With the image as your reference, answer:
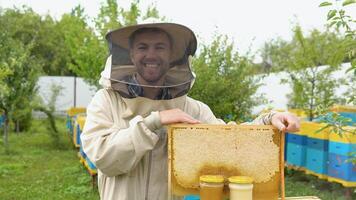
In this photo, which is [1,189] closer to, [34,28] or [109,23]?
[109,23]

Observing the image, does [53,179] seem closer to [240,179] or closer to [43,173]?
[43,173]

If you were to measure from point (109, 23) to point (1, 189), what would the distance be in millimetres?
3429

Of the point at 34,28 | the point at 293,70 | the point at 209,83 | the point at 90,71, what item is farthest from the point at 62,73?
the point at 209,83

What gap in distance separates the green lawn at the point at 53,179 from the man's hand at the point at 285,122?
386 centimetres

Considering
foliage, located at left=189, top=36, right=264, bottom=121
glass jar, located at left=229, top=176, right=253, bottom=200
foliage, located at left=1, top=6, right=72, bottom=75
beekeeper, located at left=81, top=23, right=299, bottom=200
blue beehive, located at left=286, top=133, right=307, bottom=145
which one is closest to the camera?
glass jar, located at left=229, top=176, right=253, bottom=200

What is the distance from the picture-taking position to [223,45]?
20.2ft

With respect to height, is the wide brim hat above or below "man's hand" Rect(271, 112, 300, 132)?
above

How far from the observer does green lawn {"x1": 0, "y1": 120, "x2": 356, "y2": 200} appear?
575cm

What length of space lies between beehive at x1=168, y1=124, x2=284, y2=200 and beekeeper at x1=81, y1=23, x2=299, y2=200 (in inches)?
2.6

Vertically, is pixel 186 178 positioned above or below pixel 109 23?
below

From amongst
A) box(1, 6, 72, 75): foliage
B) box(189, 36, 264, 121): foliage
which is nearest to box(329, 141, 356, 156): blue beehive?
box(189, 36, 264, 121): foliage

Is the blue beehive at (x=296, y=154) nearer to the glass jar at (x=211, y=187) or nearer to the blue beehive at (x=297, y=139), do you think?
the blue beehive at (x=297, y=139)

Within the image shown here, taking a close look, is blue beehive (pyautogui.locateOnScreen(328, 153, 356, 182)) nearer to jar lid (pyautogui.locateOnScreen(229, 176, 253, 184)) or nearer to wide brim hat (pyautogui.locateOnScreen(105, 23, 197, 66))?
wide brim hat (pyautogui.locateOnScreen(105, 23, 197, 66))

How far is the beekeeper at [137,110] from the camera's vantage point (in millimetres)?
1490
